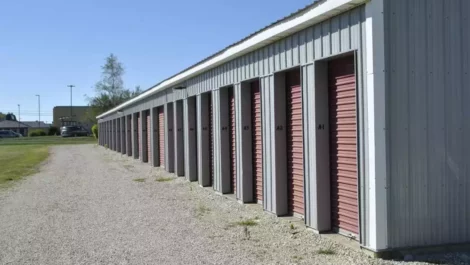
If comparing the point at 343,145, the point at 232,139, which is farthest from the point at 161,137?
the point at 343,145

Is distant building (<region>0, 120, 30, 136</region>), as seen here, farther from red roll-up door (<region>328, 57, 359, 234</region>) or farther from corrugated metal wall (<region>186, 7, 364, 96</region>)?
red roll-up door (<region>328, 57, 359, 234</region>)

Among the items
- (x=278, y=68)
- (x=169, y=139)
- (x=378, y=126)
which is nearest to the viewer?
(x=378, y=126)

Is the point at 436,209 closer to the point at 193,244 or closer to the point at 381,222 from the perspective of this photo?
the point at 381,222

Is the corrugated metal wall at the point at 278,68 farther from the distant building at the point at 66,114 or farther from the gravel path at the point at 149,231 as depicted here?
the distant building at the point at 66,114

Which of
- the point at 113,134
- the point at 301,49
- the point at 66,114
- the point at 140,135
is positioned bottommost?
the point at 140,135

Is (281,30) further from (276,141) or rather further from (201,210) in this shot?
(201,210)

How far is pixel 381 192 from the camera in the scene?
6.09 meters

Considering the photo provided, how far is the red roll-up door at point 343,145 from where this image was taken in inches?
280

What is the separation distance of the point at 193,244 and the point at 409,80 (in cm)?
362

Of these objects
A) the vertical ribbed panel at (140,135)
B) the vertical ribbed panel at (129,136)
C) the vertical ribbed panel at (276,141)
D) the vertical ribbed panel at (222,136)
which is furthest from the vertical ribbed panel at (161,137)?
the vertical ribbed panel at (276,141)

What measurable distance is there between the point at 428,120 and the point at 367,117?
75 cm

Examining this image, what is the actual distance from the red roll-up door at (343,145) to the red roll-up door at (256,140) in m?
2.83

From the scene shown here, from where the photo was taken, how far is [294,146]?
29.4 ft

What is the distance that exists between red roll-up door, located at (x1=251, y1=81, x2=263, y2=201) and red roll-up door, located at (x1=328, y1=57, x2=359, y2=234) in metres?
2.83
